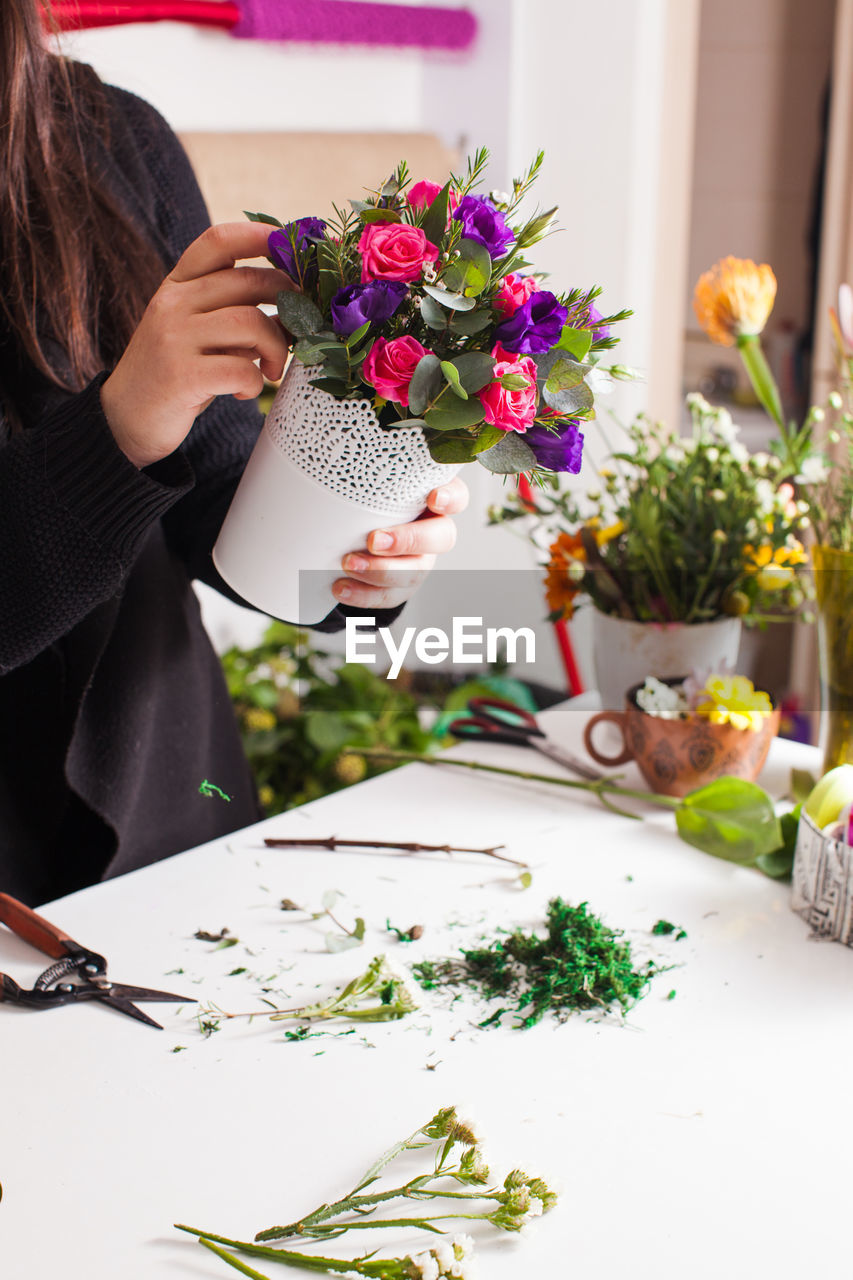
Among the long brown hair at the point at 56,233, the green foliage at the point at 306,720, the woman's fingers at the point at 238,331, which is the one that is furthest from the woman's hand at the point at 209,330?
the green foliage at the point at 306,720

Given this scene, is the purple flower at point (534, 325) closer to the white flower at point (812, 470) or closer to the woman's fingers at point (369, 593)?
the woman's fingers at point (369, 593)

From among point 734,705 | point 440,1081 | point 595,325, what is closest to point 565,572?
point 734,705

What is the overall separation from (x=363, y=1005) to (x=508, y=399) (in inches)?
13.7

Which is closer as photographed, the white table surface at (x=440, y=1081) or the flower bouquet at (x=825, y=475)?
the white table surface at (x=440, y=1081)

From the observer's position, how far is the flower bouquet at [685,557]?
0.93 meters

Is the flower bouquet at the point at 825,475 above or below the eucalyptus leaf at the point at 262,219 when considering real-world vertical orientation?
below

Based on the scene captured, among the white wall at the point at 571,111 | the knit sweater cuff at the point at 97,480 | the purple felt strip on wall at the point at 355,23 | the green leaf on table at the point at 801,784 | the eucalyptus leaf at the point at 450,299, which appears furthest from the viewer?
the white wall at the point at 571,111

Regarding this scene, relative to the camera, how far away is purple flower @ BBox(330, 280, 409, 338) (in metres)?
0.55

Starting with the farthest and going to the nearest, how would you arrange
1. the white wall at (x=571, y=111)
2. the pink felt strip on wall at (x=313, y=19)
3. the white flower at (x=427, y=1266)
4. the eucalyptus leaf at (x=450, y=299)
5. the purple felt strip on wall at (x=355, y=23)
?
1. the white wall at (x=571, y=111)
2. the purple felt strip on wall at (x=355, y=23)
3. the pink felt strip on wall at (x=313, y=19)
4. the eucalyptus leaf at (x=450, y=299)
5. the white flower at (x=427, y=1266)

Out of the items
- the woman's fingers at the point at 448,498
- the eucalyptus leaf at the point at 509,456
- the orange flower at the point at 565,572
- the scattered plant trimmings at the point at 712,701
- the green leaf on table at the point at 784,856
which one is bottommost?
the green leaf on table at the point at 784,856

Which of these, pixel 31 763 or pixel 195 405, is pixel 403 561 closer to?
pixel 195 405

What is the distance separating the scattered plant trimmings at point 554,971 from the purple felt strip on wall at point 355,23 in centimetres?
134

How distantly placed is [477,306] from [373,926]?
40 cm

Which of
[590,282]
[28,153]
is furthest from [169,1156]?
[590,282]
